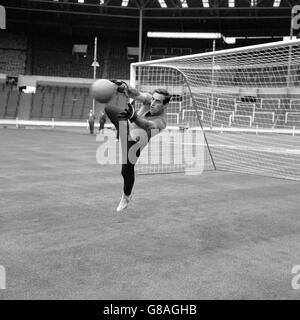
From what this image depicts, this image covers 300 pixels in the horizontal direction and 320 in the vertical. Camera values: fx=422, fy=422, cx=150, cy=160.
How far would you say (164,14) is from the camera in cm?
3894

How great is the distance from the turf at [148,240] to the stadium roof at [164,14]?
29541 millimetres

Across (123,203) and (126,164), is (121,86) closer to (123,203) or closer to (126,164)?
(126,164)

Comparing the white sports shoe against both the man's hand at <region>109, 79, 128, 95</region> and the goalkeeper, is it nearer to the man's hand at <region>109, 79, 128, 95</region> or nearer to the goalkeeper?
the goalkeeper

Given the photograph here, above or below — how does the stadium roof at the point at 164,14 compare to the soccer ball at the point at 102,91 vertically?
above

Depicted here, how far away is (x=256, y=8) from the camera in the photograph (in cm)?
3575

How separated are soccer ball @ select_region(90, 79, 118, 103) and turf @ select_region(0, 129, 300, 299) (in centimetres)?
164

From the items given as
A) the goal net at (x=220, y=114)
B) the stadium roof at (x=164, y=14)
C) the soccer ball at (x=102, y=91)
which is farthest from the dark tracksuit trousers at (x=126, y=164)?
the stadium roof at (x=164, y=14)

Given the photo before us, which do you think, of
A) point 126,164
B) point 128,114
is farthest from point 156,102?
point 128,114

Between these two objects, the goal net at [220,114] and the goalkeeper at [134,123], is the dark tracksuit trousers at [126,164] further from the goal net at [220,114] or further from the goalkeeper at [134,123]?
the goal net at [220,114]

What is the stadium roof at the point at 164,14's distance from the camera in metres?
36.7

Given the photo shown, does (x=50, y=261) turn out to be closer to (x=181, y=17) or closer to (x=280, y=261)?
(x=280, y=261)

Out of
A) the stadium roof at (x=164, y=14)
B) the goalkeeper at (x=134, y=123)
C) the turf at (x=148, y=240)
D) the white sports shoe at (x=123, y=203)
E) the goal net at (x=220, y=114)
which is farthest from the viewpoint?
the stadium roof at (x=164, y=14)

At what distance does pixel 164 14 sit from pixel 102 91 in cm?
3591
